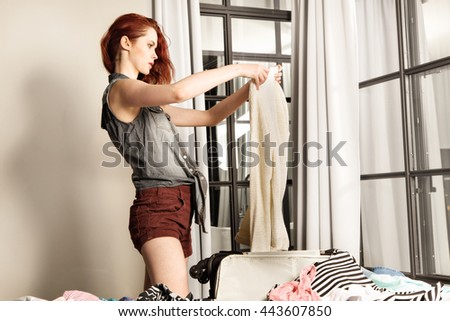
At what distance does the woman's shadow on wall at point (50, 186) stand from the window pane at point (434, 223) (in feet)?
5.28

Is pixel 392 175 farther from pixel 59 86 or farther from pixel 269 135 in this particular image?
pixel 59 86

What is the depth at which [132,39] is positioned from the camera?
2146mm

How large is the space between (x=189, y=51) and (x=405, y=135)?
1.13 metres

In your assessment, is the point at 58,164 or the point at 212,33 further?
the point at 212,33

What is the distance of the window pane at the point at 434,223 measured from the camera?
112 inches

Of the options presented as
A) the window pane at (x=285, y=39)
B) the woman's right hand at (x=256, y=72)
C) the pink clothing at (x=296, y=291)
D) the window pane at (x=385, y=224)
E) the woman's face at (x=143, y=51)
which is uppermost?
the window pane at (x=285, y=39)

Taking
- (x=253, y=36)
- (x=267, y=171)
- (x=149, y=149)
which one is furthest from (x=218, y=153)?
(x=149, y=149)

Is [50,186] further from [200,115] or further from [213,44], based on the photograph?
[213,44]

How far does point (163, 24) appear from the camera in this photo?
301 centimetres

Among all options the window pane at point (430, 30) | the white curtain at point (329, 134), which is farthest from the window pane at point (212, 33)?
the window pane at point (430, 30)

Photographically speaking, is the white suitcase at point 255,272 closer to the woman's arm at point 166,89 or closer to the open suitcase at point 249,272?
the open suitcase at point 249,272

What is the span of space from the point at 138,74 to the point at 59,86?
694mm

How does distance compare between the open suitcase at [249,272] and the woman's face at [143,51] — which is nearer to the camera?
the woman's face at [143,51]

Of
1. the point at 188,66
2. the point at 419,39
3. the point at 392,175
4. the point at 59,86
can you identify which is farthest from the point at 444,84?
the point at 59,86
